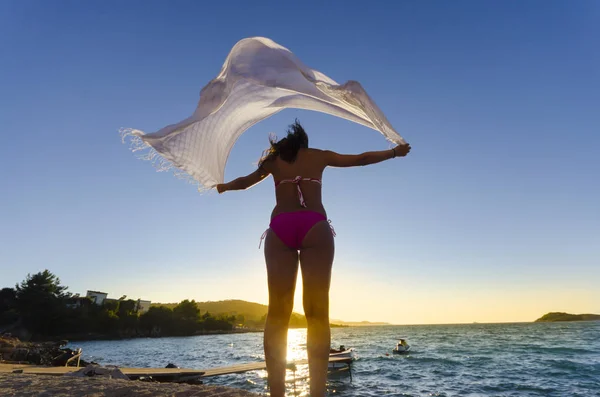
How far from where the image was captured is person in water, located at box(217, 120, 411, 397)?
2844 millimetres

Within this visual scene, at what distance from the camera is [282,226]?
293 cm

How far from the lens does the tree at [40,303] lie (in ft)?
188

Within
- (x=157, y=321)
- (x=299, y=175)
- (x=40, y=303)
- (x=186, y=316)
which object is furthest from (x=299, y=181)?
(x=186, y=316)

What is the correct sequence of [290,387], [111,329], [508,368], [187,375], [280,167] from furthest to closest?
1. [111,329]
2. [508,368]
3. [290,387]
4. [187,375]
5. [280,167]

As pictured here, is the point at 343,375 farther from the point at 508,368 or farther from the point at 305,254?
the point at 305,254

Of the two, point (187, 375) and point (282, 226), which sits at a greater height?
point (282, 226)

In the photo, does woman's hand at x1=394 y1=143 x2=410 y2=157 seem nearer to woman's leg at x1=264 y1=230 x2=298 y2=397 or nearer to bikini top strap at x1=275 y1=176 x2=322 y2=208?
bikini top strap at x1=275 y1=176 x2=322 y2=208

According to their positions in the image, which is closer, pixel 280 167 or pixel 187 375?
pixel 280 167

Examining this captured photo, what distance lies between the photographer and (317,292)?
2.85 m

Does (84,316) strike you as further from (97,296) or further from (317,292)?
(317,292)

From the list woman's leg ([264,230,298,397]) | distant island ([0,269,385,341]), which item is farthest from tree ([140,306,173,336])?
woman's leg ([264,230,298,397])

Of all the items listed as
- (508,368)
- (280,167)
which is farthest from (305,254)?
(508,368)

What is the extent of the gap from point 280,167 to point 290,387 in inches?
666

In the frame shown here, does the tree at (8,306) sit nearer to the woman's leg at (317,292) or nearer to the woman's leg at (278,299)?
the woman's leg at (278,299)
